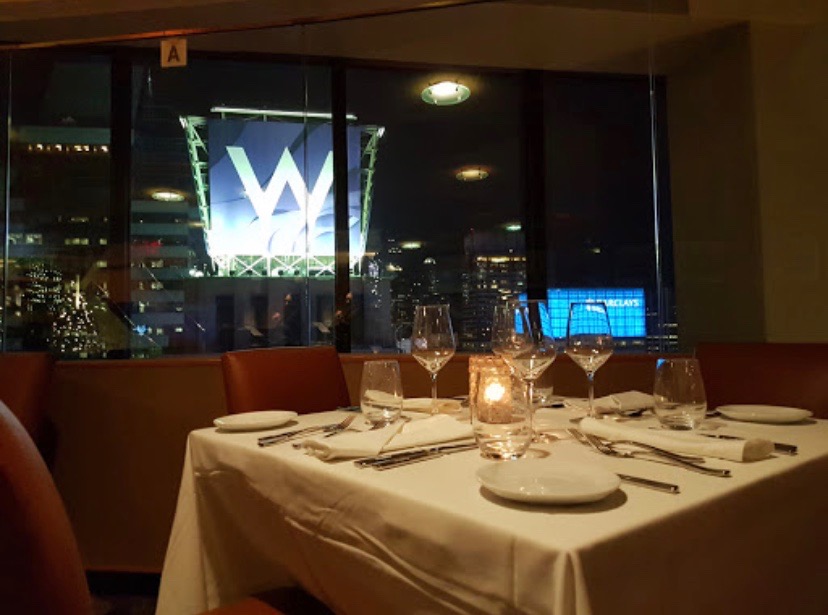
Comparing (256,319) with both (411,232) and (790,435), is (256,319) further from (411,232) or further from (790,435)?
(790,435)

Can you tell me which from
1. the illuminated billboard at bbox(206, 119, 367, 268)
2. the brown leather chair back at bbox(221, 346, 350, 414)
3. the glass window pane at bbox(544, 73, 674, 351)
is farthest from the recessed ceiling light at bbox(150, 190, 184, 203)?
the glass window pane at bbox(544, 73, 674, 351)

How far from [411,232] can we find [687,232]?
5.74ft

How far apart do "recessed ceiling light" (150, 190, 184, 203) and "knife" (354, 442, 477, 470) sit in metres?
3.12

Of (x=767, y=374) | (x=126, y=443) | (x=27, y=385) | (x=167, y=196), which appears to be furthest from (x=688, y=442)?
(x=167, y=196)

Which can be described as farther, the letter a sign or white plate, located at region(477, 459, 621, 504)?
the letter a sign

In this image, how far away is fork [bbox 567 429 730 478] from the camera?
0.79m

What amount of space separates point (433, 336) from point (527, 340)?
27cm

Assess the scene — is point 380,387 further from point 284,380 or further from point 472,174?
point 472,174

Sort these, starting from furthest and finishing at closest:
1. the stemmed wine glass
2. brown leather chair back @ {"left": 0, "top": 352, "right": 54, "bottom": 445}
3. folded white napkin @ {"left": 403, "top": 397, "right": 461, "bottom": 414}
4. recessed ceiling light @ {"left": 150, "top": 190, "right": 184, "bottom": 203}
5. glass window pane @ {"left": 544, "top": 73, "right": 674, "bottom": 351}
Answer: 1. glass window pane @ {"left": 544, "top": 73, "right": 674, "bottom": 351}
2. recessed ceiling light @ {"left": 150, "top": 190, "right": 184, "bottom": 203}
3. brown leather chair back @ {"left": 0, "top": 352, "right": 54, "bottom": 445}
4. folded white napkin @ {"left": 403, "top": 397, "right": 461, "bottom": 414}
5. the stemmed wine glass

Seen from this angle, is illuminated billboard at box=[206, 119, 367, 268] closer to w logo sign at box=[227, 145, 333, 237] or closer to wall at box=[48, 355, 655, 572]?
w logo sign at box=[227, 145, 333, 237]

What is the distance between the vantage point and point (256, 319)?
359 centimetres

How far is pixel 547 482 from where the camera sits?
690mm

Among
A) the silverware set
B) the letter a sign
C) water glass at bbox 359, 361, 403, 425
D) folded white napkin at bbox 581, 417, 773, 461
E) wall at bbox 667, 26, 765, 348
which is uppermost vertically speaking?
the letter a sign

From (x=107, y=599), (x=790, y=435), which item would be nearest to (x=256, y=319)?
(x=107, y=599)
